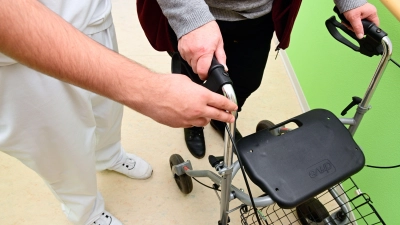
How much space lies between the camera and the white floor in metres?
1.12

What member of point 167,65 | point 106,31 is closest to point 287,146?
point 106,31

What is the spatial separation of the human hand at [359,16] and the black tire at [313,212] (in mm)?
505

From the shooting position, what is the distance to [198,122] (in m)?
0.49

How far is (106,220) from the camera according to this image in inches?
41.3

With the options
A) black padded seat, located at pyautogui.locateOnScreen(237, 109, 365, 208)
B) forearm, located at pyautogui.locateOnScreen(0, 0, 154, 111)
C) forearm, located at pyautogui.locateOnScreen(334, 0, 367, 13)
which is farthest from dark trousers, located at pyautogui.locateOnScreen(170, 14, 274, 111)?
forearm, located at pyautogui.locateOnScreen(0, 0, 154, 111)

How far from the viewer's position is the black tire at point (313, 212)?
912 millimetres

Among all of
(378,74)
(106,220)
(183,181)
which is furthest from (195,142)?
(378,74)

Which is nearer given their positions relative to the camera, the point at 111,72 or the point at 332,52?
the point at 111,72

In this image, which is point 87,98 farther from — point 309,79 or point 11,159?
point 309,79

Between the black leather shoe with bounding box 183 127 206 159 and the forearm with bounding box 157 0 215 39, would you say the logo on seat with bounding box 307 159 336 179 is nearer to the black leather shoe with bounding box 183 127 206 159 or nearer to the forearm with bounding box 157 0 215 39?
the forearm with bounding box 157 0 215 39

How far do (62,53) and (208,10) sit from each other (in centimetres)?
29

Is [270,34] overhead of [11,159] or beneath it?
overhead

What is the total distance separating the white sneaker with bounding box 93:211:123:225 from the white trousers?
0.09 metres

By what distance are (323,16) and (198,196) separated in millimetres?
975
